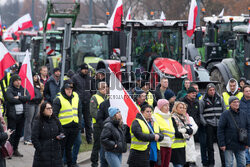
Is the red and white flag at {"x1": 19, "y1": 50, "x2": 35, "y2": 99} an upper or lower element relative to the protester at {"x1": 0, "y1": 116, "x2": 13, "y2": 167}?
upper

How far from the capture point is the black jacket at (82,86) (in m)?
13.9

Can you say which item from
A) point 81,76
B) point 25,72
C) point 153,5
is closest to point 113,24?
point 81,76

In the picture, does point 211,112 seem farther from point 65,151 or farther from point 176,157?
point 65,151

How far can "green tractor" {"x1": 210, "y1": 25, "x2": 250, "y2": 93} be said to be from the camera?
17.8 m

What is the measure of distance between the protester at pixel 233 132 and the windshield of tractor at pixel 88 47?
35.5ft

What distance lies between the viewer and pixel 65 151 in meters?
11.5

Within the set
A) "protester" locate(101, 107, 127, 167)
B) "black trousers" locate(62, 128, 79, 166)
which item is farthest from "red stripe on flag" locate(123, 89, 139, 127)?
"black trousers" locate(62, 128, 79, 166)

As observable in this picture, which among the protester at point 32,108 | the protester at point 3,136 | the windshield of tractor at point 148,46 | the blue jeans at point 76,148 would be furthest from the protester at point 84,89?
the protester at point 3,136

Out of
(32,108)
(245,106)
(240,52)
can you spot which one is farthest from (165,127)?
(240,52)

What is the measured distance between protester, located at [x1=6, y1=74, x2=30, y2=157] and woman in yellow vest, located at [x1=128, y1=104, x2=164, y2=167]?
3.64m

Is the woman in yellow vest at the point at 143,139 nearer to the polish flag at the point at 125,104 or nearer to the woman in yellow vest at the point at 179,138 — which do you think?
the polish flag at the point at 125,104

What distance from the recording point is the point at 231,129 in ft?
35.8

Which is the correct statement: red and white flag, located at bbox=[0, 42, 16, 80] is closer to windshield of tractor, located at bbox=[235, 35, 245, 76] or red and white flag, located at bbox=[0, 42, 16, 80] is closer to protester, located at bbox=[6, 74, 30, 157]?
protester, located at bbox=[6, 74, 30, 157]

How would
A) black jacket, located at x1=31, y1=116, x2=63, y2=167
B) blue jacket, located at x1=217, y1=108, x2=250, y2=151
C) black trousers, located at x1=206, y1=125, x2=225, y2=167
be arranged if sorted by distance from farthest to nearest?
black trousers, located at x1=206, y1=125, x2=225, y2=167, blue jacket, located at x1=217, y1=108, x2=250, y2=151, black jacket, located at x1=31, y1=116, x2=63, y2=167
